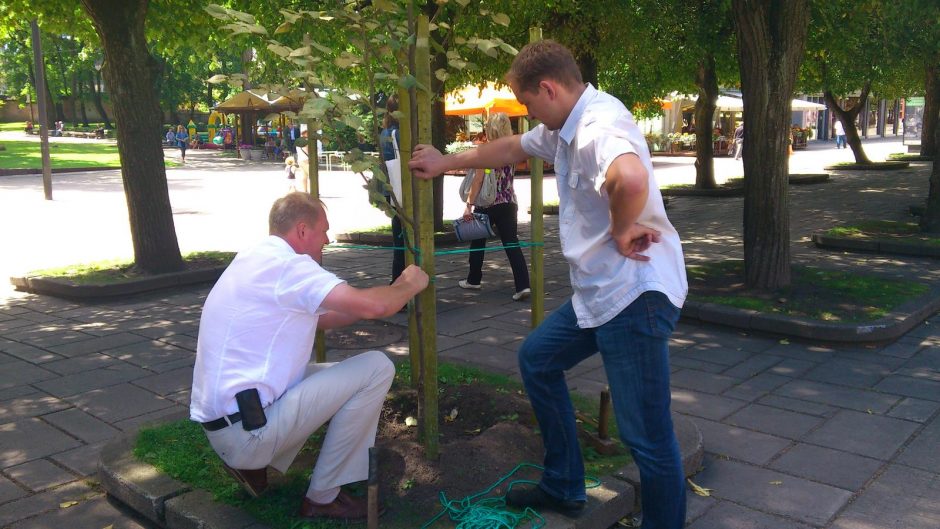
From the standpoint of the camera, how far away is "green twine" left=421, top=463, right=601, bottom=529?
3.28 m

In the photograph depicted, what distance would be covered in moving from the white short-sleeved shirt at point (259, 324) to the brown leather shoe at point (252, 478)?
1.01 feet

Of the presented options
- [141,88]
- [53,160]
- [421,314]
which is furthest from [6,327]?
[53,160]

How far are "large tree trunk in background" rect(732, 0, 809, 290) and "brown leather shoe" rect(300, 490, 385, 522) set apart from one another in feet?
17.3

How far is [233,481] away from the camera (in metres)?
3.75

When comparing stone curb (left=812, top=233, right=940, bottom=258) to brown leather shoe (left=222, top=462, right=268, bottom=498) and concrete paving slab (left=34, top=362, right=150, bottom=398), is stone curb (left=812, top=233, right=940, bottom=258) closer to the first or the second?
concrete paving slab (left=34, top=362, right=150, bottom=398)

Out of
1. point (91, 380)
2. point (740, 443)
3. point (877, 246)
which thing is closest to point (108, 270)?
point (91, 380)

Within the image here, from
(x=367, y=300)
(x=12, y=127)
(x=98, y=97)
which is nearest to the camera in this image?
(x=367, y=300)

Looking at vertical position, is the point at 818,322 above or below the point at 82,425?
above

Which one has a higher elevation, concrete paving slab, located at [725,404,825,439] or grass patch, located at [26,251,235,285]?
grass patch, located at [26,251,235,285]

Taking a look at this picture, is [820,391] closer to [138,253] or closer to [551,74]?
[551,74]

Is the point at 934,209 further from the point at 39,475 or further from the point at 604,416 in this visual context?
the point at 39,475

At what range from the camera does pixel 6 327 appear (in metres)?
7.30

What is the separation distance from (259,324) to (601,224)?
4.42 ft

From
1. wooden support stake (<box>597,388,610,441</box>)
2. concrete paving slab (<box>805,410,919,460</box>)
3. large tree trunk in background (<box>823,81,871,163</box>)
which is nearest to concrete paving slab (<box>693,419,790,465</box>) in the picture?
concrete paving slab (<box>805,410,919,460</box>)
